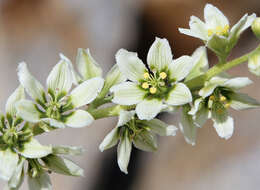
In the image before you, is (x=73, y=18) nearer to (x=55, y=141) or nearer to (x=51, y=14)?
(x=51, y=14)

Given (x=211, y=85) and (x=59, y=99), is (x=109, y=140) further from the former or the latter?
(x=211, y=85)

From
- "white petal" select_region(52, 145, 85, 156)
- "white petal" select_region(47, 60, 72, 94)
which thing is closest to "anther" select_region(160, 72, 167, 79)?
"white petal" select_region(47, 60, 72, 94)

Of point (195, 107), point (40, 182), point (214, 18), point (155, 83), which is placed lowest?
point (40, 182)

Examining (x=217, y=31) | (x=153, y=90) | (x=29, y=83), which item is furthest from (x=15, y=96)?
(x=217, y=31)

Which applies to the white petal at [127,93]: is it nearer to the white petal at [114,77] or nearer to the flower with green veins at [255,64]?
the white petal at [114,77]

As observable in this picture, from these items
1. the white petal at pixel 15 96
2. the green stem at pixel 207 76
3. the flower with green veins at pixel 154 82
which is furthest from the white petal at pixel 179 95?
the white petal at pixel 15 96

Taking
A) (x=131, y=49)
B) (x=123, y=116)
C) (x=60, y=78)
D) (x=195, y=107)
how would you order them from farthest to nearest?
(x=131, y=49), (x=60, y=78), (x=195, y=107), (x=123, y=116)

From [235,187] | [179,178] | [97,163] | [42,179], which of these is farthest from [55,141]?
[42,179]
